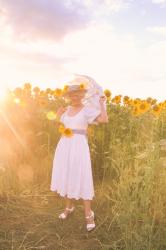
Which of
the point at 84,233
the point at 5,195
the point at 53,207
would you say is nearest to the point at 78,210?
the point at 53,207

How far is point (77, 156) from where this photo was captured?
430cm

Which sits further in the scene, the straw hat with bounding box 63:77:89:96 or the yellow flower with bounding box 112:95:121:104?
the yellow flower with bounding box 112:95:121:104

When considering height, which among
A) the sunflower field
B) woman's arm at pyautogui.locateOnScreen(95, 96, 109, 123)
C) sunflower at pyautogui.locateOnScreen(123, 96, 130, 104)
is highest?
sunflower at pyautogui.locateOnScreen(123, 96, 130, 104)

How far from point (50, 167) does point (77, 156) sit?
1.44 meters

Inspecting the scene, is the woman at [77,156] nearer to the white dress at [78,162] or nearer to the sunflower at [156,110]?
the white dress at [78,162]

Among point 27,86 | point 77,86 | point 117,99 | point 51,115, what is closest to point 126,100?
point 117,99

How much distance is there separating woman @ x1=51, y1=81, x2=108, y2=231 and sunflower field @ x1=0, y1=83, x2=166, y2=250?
15cm

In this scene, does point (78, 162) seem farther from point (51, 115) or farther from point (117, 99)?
point (117, 99)

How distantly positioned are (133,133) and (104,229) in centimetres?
178

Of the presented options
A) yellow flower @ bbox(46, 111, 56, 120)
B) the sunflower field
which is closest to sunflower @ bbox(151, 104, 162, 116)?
the sunflower field

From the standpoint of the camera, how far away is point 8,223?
14.6 feet

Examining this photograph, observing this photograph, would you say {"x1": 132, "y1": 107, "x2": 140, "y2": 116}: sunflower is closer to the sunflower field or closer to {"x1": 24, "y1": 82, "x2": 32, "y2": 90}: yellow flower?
the sunflower field

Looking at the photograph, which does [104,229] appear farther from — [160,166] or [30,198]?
[30,198]

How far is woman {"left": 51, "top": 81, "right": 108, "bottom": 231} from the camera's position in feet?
14.1
